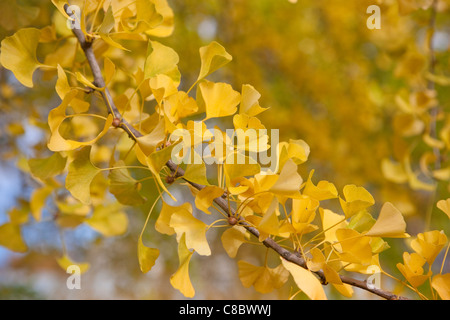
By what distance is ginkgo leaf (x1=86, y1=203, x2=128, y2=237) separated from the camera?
519 millimetres

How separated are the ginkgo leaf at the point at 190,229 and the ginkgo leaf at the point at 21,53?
18 centimetres

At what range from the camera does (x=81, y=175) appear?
331mm

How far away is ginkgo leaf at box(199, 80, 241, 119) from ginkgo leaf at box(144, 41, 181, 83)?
5 centimetres

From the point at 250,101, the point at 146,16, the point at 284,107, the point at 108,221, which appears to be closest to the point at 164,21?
the point at 146,16

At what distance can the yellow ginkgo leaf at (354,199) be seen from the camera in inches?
11.8

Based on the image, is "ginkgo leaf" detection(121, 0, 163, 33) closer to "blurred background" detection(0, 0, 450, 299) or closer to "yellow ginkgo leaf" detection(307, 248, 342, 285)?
"yellow ginkgo leaf" detection(307, 248, 342, 285)

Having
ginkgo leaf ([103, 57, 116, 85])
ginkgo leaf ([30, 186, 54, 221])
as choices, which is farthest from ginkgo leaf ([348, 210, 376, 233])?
ginkgo leaf ([30, 186, 54, 221])

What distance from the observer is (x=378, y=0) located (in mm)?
481

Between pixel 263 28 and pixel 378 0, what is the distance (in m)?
0.93

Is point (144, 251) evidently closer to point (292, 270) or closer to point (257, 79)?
point (292, 270)

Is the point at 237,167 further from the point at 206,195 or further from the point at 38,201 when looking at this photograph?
the point at 38,201

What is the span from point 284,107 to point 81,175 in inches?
46.3

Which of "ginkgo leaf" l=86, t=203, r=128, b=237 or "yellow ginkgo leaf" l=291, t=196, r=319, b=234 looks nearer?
"yellow ginkgo leaf" l=291, t=196, r=319, b=234

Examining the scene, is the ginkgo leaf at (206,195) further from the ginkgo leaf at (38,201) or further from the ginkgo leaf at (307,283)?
the ginkgo leaf at (38,201)
